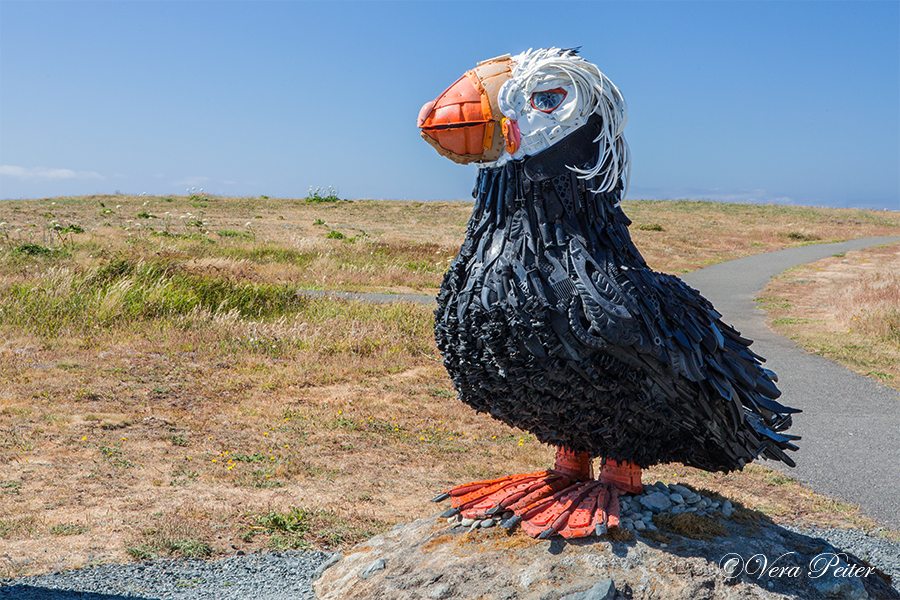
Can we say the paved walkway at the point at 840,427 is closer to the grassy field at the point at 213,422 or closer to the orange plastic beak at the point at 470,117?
the grassy field at the point at 213,422

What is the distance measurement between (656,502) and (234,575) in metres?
2.25

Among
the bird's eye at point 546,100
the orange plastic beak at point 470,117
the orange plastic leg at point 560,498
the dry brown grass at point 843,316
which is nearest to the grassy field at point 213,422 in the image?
the orange plastic leg at point 560,498

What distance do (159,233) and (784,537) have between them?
21125 millimetres

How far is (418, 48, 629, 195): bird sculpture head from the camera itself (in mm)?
2975

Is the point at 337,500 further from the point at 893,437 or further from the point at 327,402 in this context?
the point at 893,437

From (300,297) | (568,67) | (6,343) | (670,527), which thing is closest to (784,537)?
(670,527)

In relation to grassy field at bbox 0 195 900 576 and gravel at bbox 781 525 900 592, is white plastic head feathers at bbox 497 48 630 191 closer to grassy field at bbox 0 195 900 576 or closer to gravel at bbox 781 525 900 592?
grassy field at bbox 0 195 900 576

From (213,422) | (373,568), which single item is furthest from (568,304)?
(213,422)

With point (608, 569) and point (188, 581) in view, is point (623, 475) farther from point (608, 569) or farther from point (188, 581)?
point (188, 581)

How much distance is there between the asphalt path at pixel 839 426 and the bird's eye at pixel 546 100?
12.4 feet

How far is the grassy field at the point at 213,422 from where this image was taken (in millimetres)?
4449

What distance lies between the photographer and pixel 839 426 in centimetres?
692

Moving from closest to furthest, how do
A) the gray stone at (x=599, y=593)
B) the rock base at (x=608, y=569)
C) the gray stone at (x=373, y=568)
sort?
the gray stone at (x=599, y=593) < the rock base at (x=608, y=569) < the gray stone at (x=373, y=568)

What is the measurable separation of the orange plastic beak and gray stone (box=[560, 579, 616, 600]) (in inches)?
73.0
